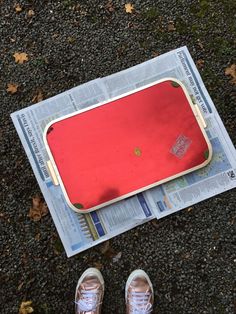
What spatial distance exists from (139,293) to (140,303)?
0.14ft

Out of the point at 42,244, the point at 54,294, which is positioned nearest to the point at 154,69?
the point at 42,244

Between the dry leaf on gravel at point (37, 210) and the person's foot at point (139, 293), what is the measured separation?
18.2 inches

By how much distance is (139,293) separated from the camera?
1.82m

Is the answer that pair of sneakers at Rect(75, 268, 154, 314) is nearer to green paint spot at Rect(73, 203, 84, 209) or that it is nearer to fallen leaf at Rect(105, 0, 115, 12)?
green paint spot at Rect(73, 203, 84, 209)

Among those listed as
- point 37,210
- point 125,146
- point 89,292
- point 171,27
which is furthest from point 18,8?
point 89,292

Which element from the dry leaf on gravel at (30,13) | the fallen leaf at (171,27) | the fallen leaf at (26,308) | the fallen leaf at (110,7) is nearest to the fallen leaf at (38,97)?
the dry leaf on gravel at (30,13)

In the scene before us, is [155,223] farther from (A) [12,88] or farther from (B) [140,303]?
(A) [12,88]

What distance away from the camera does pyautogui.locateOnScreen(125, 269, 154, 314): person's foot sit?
1818 millimetres

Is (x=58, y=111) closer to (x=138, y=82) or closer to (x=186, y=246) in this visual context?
(x=138, y=82)

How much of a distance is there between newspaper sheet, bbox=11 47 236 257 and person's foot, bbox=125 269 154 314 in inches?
8.1

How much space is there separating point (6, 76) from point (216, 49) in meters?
0.95

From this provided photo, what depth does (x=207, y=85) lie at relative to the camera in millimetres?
1926

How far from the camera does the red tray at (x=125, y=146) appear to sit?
1858mm

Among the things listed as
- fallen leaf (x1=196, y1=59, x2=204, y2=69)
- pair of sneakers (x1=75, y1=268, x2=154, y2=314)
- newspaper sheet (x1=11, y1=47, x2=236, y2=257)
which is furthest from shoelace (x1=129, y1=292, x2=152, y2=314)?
fallen leaf (x1=196, y1=59, x2=204, y2=69)
